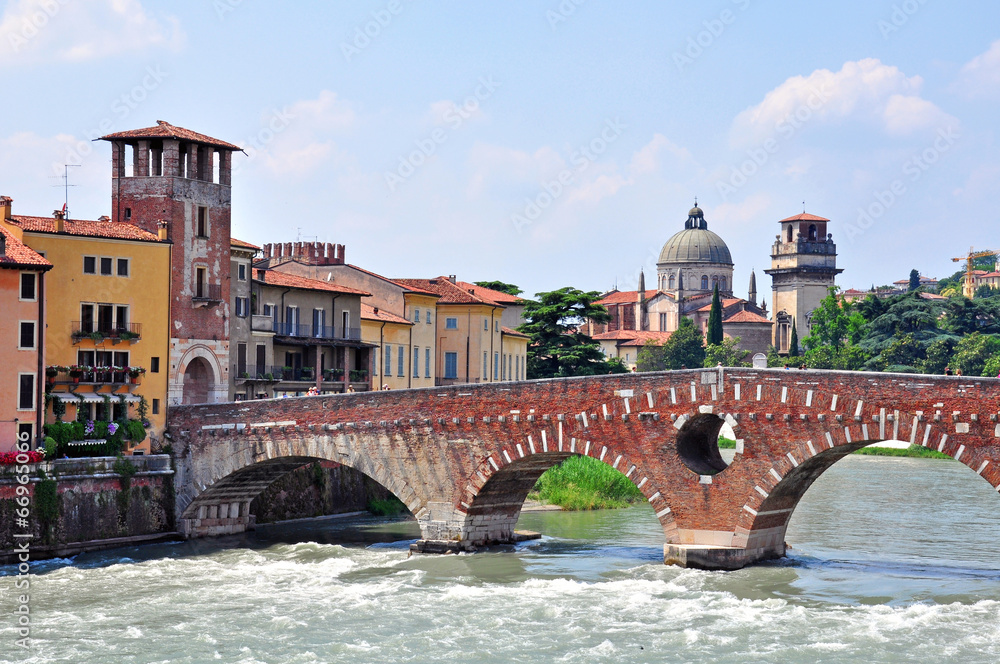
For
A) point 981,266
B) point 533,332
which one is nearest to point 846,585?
point 533,332

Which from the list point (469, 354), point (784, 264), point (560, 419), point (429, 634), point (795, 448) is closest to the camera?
point (429, 634)

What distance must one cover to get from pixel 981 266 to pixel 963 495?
475ft

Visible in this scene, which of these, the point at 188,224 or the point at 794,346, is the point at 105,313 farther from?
the point at 794,346

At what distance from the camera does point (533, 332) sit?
67.1 m

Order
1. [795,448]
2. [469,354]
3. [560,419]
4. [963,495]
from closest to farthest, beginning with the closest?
[795,448], [560,419], [963,495], [469,354]

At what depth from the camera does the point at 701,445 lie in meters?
33.1

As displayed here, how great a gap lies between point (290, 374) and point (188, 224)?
1012 centimetres

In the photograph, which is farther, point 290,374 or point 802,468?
point 290,374

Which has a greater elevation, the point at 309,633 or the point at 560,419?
the point at 560,419

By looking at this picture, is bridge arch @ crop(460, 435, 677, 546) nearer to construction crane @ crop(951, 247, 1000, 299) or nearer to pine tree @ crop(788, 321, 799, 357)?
pine tree @ crop(788, 321, 799, 357)

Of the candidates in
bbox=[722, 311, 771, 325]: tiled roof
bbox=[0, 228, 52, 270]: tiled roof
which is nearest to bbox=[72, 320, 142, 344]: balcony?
bbox=[0, 228, 52, 270]: tiled roof

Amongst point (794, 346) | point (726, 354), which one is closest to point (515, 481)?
point (726, 354)

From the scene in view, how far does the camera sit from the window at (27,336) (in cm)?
3469

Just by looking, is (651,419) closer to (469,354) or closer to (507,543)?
(507,543)
